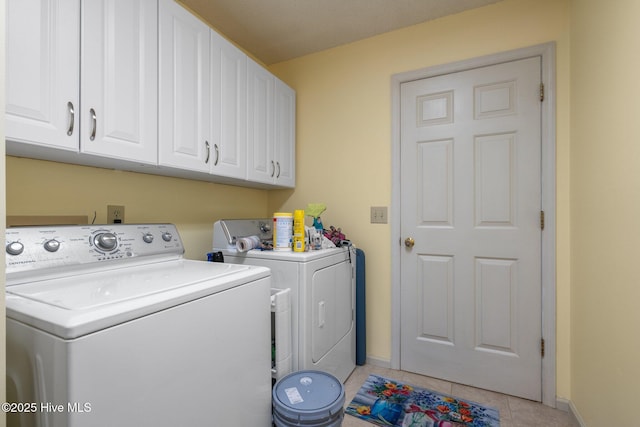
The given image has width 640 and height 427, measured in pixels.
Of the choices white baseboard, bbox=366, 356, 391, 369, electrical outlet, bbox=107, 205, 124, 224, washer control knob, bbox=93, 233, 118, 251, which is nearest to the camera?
washer control knob, bbox=93, 233, 118, 251

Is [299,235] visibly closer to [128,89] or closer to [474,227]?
[128,89]

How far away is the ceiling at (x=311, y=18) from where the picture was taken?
6.13 ft

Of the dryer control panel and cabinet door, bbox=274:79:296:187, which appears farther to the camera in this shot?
cabinet door, bbox=274:79:296:187

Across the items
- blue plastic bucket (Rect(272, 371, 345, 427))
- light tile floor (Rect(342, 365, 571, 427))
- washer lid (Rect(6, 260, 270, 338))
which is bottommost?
light tile floor (Rect(342, 365, 571, 427))

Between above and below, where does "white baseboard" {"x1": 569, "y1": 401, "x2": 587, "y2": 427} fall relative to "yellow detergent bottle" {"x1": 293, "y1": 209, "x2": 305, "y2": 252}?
below

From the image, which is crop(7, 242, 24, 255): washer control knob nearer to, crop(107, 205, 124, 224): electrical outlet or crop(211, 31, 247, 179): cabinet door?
crop(107, 205, 124, 224): electrical outlet

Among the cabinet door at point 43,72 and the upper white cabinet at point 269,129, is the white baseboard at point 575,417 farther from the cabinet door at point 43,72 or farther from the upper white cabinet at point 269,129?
the cabinet door at point 43,72

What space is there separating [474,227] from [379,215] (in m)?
0.64

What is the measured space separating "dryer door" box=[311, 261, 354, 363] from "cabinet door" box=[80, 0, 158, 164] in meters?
1.07

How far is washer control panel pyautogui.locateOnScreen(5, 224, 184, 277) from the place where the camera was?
0.96 m

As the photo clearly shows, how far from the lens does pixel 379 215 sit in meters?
2.20

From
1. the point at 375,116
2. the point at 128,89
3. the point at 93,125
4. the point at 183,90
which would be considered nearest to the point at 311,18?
the point at 375,116

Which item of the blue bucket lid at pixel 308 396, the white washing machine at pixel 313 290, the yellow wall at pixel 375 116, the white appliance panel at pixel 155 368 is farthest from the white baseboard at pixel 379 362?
the white appliance panel at pixel 155 368

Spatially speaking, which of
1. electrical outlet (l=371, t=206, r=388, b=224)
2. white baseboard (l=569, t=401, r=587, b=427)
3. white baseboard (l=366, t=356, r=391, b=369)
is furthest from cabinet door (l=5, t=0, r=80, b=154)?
white baseboard (l=569, t=401, r=587, b=427)
